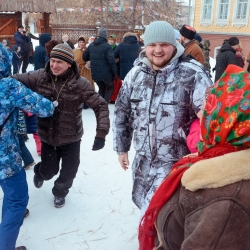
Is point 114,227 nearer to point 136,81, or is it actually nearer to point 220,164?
point 136,81

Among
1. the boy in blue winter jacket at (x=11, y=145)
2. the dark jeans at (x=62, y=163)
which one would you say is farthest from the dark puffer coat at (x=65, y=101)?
the boy in blue winter jacket at (x=11, y=145)

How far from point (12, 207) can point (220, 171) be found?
1.84 meters

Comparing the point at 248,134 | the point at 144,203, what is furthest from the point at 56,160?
the point at 248,134

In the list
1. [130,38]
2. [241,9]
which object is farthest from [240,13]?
[130,38]

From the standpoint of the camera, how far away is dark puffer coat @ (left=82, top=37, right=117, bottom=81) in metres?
6.50

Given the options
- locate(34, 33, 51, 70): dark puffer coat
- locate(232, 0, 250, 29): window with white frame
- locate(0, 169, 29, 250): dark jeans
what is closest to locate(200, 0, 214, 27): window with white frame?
locate(232, 0, 250, 29): window with white frame

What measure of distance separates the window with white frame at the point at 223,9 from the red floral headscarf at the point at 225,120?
Result: 21003mm

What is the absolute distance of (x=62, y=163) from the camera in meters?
3.08

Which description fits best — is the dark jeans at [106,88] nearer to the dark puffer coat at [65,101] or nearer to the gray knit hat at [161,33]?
the dark puffer coat at [65,101]

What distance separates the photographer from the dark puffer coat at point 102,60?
6.50m

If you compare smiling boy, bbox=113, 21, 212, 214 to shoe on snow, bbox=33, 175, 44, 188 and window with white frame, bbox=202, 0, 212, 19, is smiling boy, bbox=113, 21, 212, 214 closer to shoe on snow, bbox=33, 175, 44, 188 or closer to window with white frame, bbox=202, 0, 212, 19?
shoe on snow, bbox=33, 175, 44, 188

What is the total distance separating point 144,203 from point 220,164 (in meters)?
1.35

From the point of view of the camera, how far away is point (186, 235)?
104 cm

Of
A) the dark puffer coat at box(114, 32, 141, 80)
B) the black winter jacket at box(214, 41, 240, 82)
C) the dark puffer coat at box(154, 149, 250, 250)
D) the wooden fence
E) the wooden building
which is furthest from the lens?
the wooden fence
